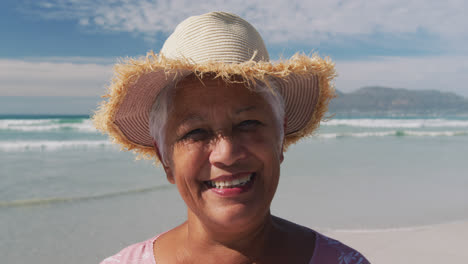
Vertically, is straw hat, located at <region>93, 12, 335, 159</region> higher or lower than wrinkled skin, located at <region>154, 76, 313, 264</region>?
higher

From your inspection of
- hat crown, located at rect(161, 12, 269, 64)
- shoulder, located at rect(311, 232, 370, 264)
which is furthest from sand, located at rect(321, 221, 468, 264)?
hat crown, located at rect(161, 12, 269, 64)

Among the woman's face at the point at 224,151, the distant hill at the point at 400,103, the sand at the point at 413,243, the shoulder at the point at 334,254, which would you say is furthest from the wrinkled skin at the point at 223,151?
the distant hill at the point at 400,103

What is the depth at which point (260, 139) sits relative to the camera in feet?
4.50

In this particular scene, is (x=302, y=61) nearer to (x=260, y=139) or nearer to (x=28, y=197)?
(x=260, y=139)

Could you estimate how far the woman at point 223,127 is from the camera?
52.6 inches

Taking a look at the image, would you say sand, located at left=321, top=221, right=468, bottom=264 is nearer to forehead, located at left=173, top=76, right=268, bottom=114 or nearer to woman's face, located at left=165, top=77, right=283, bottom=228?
woman's face, located at left=165, top=77, right=283, bottom=228

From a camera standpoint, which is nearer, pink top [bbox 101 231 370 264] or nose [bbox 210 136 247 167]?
nose [bbox 210 136 247 167]

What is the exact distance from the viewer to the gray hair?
1.43 meters

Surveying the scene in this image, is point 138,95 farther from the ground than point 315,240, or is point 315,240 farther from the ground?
point 138,95

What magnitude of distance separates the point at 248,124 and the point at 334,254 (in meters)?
0.69

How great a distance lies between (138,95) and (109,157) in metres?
10.8

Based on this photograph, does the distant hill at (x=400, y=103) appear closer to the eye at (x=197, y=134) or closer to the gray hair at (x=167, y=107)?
the gray hair at (x=167, y=107)

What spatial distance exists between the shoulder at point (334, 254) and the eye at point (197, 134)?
707mm

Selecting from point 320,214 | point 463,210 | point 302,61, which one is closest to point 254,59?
point 302,61
